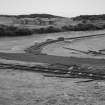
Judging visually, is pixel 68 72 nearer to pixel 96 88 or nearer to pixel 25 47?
pixel 96 88

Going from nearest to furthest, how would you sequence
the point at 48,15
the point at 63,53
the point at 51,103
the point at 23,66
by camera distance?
the point at 51,103 → the point at 23,66 → the point at 63,53 → the point at 48,15

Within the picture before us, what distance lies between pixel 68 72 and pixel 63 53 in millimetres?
4934

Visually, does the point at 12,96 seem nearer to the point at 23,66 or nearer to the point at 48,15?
the point at 23,66

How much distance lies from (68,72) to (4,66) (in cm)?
331

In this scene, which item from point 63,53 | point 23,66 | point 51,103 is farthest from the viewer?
point 63,53

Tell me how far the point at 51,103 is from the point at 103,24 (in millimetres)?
25738

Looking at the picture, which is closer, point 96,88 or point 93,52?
point 96,88

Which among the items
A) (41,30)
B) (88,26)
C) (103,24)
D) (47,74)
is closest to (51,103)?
(47,74)

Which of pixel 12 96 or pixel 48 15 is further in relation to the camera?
pixel 48 15

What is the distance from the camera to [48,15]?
40156mm

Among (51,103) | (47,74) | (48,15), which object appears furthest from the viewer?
(48,15)

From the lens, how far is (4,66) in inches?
457

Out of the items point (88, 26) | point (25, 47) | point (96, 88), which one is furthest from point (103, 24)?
point (96, 88)

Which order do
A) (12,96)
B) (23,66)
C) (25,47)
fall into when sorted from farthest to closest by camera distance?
1. (25,47)
2. (23,66)
3. (12,96)
